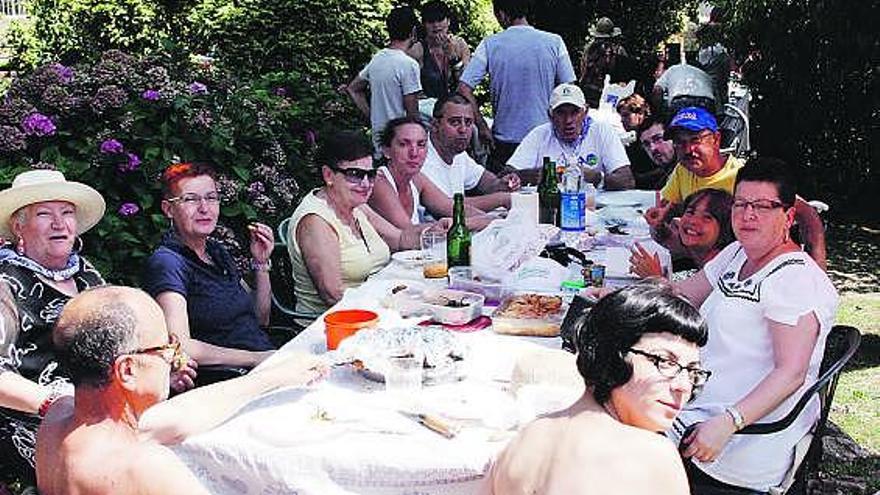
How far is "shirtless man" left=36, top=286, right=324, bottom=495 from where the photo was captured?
6.06 ft

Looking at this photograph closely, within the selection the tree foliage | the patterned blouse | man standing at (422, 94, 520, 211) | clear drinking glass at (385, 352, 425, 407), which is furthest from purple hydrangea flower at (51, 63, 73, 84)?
the tree foliage

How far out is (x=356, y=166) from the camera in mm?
4004

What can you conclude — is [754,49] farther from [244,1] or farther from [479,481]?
[479,481]

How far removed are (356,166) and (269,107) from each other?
2584 mm

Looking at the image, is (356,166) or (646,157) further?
(646,157)

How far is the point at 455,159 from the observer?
5.61 m

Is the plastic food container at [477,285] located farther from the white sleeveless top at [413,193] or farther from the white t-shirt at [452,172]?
the white t-shirt at [452,172]

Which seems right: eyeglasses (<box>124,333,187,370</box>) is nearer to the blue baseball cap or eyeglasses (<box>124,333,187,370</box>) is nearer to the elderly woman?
the elderly woman

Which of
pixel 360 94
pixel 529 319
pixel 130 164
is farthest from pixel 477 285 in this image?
pixel 360 94

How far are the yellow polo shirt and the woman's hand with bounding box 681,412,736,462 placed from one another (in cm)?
190

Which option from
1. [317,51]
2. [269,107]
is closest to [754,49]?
[317,51]

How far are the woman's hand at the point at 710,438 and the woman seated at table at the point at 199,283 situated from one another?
4.98ft

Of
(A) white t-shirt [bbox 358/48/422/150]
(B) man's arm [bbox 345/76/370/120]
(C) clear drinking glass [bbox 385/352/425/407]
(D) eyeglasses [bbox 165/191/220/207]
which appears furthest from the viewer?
(B) man's arm [bbox 345/76/370/120]

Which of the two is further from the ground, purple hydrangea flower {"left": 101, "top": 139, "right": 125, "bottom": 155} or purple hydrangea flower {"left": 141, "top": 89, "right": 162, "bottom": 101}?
purple hydrangea flower {"left": 141, "top": 89, "right": 162, "bottom": 101}
